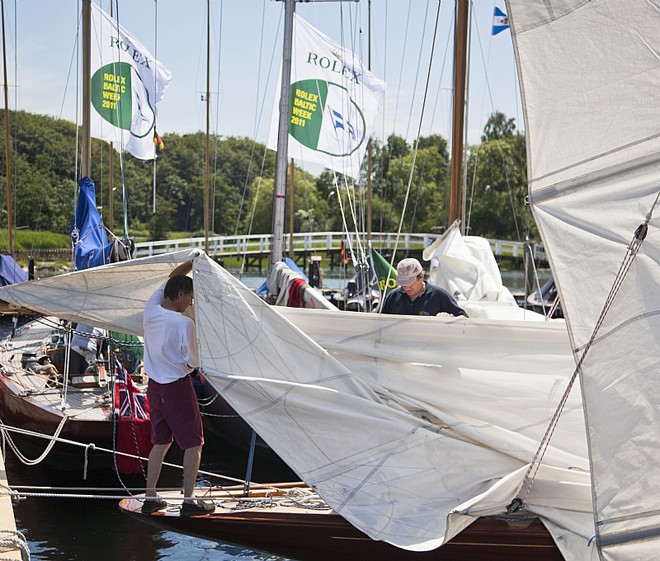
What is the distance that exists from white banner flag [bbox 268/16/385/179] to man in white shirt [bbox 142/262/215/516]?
1217cm

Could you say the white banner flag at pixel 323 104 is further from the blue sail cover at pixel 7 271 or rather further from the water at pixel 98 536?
the water at pixel 98 536

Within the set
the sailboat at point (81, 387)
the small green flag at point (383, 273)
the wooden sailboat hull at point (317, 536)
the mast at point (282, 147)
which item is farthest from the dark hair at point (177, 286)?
the small green flag at point (383, 273)

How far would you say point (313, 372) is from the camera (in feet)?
18.7

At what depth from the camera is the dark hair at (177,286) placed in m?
6.10

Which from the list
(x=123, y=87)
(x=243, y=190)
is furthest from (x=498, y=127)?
(x=123, y=87)

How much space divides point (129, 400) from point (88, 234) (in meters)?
4.02

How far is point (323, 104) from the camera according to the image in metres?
18.8

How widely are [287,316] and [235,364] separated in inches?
27.5

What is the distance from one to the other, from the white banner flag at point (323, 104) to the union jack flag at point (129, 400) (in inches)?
338

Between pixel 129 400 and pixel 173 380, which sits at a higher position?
pixel 173 380

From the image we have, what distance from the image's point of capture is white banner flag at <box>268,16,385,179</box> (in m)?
18.4

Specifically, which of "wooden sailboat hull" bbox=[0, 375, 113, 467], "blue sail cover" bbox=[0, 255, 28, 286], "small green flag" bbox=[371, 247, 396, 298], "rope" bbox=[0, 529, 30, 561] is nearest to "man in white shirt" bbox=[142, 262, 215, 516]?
"rope" bbox=[0, 529, 30, 561]

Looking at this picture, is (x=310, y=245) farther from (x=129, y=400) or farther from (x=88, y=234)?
(x=129, y=400)

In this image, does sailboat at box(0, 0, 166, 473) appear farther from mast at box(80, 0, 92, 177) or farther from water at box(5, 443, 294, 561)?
water at box(5, 443, 294, 561)
